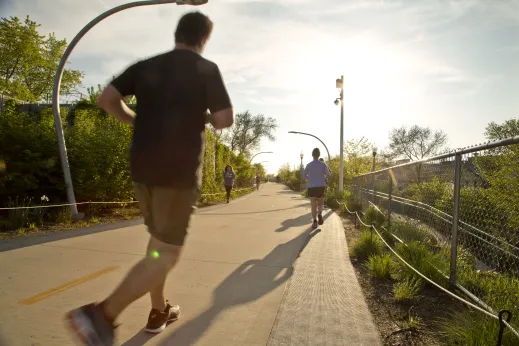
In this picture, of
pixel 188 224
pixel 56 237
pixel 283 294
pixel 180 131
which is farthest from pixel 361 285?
pixel 56 237

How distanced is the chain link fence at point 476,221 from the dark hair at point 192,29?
2291 millimetres

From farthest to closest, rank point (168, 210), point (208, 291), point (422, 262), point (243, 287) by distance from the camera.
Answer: point (422, 262) → point (243, 287) → point (208, 291) → point (168, 210)

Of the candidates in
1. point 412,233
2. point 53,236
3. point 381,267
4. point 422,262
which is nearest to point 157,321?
point 381,267

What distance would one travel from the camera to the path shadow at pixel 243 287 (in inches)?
96.0

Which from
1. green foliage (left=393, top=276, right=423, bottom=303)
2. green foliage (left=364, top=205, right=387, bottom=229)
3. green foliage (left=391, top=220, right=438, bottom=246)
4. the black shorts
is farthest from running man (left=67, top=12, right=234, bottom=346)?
the black shorts

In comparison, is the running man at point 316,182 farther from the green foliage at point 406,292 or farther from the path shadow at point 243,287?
the green foliage at point 406,292

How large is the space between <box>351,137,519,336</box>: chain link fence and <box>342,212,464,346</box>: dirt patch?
0.25 metres

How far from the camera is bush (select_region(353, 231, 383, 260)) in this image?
17.8 ft

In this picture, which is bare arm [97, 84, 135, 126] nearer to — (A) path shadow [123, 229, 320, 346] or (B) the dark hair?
(B) the dark hair

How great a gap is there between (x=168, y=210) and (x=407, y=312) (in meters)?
2.49

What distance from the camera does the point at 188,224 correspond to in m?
2.03

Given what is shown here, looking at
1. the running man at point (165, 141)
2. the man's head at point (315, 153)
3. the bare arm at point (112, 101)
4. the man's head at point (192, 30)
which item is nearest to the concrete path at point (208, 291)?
the running man at point (165, 141)

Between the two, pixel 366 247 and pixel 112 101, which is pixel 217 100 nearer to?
pixel 112 101

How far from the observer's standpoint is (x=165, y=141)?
1.95 metres
